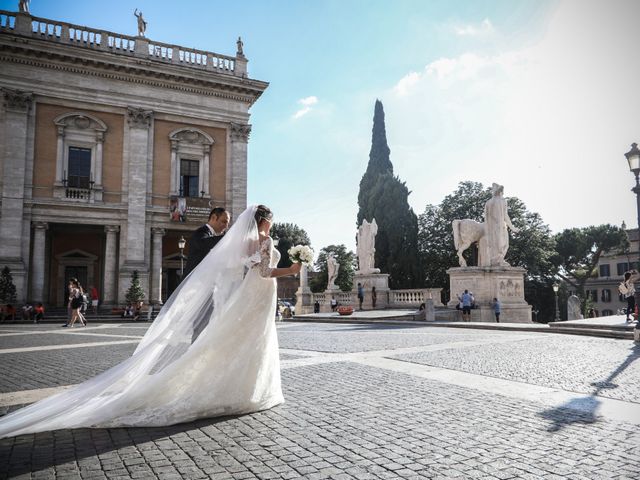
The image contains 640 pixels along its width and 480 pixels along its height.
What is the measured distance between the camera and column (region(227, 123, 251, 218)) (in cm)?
3071

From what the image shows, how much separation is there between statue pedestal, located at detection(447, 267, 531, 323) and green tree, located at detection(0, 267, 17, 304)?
74.4 ft

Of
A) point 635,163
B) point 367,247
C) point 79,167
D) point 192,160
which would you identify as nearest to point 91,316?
point 79,167

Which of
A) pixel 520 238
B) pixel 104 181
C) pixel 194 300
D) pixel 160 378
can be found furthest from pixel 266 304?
pixel 520 238

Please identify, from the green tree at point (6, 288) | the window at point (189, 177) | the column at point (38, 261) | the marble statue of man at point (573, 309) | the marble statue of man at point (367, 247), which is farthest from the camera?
the window at point (189, 177)

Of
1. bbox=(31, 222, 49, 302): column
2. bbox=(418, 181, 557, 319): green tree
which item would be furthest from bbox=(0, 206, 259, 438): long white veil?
bbox=(418, 181, 557, 319): green tree

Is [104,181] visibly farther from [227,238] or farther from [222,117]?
[227,238]

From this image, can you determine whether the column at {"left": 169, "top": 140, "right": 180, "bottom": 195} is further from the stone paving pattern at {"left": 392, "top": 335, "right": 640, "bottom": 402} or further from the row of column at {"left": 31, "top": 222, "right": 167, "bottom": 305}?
the stone paving pattern at {"left": 392, "top": 335, "right": 640, "bottom": 402}

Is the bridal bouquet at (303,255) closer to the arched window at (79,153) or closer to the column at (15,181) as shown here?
the column at (15,181)

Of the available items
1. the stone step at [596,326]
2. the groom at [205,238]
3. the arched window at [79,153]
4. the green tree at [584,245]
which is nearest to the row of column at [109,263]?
the arched window at [79,153]

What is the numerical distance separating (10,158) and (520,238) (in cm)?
3891

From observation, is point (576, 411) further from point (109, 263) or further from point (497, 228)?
point (109, 263)

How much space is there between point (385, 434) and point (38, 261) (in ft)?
90.6

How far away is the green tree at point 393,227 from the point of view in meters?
38.4

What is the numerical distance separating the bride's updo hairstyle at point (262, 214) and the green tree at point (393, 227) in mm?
34458
